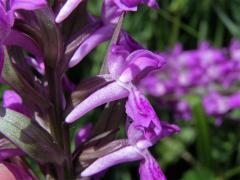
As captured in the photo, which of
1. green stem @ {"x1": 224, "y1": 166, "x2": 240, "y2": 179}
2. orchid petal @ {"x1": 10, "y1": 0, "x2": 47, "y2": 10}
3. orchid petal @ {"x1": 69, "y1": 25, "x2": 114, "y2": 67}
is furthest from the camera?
green stem @ {"x1": 224, "y1": 166, "x2": 240, "y2": 179}

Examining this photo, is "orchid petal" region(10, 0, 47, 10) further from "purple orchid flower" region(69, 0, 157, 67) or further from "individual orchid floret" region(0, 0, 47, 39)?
"purple orchid flower" region(69, 0, 157, 67)

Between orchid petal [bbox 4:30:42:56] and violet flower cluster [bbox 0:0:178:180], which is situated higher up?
orchid petal [bbox 4:30:42:56]

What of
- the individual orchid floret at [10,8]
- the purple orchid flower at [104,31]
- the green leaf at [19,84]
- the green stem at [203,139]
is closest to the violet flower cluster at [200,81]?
the green stem at [203,139]

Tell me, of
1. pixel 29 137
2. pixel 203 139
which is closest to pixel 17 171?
pixel 29 137

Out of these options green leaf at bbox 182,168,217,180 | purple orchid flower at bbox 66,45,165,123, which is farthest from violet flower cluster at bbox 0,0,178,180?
green leaf at bbox 182,168,217,180

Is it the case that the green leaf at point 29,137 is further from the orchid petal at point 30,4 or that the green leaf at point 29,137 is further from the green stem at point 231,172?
the green stem at point 231,172

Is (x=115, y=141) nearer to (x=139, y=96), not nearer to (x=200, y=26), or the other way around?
(x=139, y=96)

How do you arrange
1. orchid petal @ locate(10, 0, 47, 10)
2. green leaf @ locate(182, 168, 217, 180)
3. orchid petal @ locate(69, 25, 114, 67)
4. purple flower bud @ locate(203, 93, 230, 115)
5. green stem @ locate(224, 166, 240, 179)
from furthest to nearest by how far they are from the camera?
purple flower bud @ locate(203, 93, 230, 115), green stem @ locate(224, 166, 240, 179), green leaf @ locate(182, 168, 217, 180), orchid petal @ locate(69, 25, 114, 67), orchid petal @ locate(10, 0, 47, 10)

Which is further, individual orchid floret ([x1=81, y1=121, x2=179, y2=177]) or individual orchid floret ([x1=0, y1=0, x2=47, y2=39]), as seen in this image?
individual orchid floret ([x1=81, y1=121, x2=179, y2=177])
